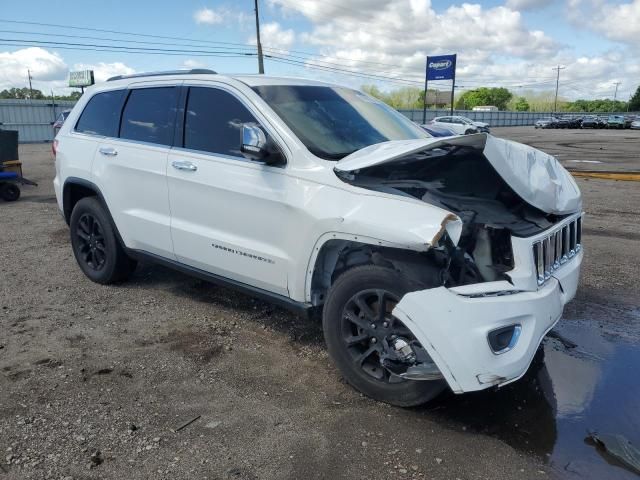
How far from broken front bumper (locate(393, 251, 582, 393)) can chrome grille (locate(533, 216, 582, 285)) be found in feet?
0.88

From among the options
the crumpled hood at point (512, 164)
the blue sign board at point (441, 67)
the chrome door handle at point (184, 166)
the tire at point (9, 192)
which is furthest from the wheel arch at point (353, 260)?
the blue sign board at point (441, 67)

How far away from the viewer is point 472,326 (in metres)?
2.80

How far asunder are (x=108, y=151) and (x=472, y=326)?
366 cm

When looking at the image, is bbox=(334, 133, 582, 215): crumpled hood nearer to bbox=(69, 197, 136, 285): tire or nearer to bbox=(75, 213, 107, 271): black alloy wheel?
bbox=(69, 197, 136, 285): tire

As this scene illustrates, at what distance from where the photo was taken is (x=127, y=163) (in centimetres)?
480

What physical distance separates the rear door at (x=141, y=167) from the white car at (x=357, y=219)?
2 centimetres

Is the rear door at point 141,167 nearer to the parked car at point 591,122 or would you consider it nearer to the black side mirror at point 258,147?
the black side mirror at point 258,147

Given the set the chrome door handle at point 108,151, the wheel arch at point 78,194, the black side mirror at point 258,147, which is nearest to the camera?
the black side mirror at point 258,147

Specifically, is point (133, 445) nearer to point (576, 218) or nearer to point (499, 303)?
point (499, 303)

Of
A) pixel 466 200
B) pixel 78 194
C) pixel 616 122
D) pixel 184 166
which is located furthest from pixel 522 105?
pixel 466 200

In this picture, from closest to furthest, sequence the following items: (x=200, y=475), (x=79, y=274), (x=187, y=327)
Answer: (x=200, y=475), (x=187, y=327), (x=79, y=274)

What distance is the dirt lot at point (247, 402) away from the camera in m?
2.83

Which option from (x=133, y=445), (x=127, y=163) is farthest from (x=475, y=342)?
(x=127, y=163)

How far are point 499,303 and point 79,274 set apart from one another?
4595mm
